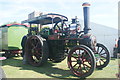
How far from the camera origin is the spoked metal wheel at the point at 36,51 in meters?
5.81

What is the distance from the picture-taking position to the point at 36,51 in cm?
625

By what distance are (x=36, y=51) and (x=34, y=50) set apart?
5.4 inches

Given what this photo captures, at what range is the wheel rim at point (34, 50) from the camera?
614cm

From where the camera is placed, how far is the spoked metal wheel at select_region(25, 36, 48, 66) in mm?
5812

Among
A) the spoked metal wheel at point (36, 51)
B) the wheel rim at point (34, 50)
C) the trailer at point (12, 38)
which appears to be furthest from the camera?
the trailer at point (12, 38)

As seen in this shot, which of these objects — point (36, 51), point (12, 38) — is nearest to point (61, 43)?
point (36, 51)

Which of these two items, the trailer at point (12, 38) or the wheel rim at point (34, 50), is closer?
the wheel rim at point (34, 50)

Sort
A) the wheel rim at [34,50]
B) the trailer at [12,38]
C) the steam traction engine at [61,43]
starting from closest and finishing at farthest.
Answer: the steam traction engine at [61,43]
the wheel rim at [34,50]
the trailer at [12,38]

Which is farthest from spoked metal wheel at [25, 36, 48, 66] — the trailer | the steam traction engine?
the trailer

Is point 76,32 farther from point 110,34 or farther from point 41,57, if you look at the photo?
point 110,34

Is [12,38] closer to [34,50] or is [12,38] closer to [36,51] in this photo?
[34,50]

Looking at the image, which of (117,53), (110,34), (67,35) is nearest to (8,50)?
(67,35)

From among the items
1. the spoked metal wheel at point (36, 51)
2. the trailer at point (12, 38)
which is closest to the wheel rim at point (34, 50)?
the spoked metal wheel at point (36, 51)

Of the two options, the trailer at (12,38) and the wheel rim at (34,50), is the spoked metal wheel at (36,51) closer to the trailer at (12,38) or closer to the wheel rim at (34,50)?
the wheel rim at (34,50)
